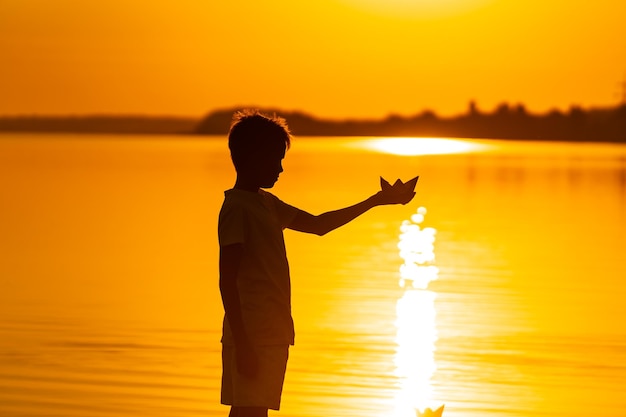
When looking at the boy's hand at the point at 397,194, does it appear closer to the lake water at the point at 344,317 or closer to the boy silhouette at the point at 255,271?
the boy silhouette at the point at 255,271

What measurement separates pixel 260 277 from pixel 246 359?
0.34 m

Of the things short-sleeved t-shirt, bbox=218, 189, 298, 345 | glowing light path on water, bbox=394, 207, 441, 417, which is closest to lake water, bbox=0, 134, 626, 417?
glowing light path on water, bbox=394, 207, 441, 417

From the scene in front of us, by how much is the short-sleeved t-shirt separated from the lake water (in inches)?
166

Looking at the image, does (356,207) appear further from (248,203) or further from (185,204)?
(185,204)

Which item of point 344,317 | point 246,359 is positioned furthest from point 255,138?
point 344,317

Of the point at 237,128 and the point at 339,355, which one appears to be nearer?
the point at 237,128

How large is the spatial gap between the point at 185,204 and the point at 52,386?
26607 millimetres

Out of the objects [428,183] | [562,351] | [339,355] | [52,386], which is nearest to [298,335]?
[339,355]

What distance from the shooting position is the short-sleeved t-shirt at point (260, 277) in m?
5.90

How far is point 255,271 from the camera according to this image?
5.93 metres

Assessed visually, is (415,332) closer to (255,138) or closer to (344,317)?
(344,317)

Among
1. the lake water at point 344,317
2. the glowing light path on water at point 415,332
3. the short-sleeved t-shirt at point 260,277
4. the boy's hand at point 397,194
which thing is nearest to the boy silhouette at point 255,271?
the short-sleeved t-shirt at point 260,277

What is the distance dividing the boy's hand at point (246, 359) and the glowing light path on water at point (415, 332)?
0.68 metres

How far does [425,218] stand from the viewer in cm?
3553
